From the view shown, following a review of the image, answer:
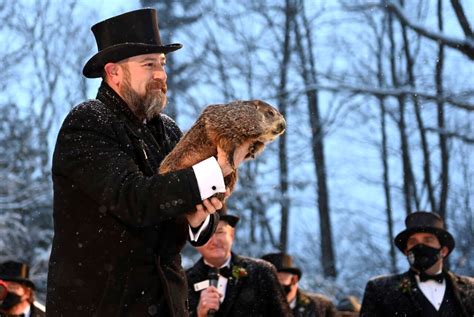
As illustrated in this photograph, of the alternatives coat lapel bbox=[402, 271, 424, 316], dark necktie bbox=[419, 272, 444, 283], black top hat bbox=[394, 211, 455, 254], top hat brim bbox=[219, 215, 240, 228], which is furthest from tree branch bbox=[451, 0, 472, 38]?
top hat brim bbox=[219, 215, 240, 228]

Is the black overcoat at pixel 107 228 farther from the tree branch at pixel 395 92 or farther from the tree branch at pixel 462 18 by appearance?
the tree branch at pixel 395 92

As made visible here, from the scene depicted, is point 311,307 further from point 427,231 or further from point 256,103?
point 256,103

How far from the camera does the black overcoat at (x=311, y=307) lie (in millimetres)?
12195

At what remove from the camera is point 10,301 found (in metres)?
9.63

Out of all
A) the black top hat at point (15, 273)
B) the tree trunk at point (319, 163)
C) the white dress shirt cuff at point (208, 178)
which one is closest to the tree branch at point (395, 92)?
the black top hat at point (15, 273)

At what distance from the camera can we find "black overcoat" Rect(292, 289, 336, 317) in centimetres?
1220

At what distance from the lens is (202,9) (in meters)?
25.6

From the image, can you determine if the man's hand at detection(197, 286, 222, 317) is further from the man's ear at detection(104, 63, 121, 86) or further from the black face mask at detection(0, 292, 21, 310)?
the man's ear at detection(104, 63, 121, 86)

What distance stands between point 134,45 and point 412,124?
1850 centimetres

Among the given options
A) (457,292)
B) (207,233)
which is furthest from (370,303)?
(207,233)

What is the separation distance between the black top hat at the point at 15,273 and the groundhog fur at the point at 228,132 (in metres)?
6.41

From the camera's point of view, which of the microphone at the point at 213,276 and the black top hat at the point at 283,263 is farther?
the black top hat at the point at 283,263

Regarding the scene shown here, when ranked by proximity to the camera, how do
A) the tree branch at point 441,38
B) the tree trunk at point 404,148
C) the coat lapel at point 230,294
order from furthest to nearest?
1. the tree trunk at point 404,148
2. the tree branch at point 441,38
3. the coat lapel at point 230,294

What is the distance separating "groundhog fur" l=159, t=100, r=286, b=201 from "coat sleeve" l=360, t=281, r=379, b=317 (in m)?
4.86
